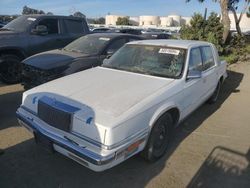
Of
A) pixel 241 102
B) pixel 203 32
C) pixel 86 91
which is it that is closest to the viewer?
pixel 86 91

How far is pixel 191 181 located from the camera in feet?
11.7

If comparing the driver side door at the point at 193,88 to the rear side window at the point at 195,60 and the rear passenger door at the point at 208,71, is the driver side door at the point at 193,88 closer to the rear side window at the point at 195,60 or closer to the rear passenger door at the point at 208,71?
the rear side window at the point at 195,60

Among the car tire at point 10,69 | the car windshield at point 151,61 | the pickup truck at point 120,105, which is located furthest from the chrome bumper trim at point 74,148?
the car tire at point 10,69

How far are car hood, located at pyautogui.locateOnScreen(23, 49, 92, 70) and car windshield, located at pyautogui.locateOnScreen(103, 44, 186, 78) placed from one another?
171 centimetres

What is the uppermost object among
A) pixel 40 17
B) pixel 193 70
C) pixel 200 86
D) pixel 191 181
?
pixel 40 17

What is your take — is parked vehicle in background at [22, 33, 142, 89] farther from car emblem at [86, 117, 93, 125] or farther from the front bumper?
car emblem at [86, 117, 93, 125]

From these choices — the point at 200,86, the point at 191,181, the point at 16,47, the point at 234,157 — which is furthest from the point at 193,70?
the point at 16,47

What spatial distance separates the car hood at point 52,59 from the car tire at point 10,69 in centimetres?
120

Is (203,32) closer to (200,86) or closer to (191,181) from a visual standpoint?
(200,86)

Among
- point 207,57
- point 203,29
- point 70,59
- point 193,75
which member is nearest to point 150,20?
point 203,29

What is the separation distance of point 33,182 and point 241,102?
5.51 m

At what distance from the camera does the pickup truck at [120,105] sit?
3031 millimetres

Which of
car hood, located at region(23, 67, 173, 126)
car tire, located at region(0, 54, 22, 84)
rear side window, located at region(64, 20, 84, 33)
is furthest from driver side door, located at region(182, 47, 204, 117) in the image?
rear side window, located at region(64, 20, 84, 33)

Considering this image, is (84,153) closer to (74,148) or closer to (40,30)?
(74,148)
